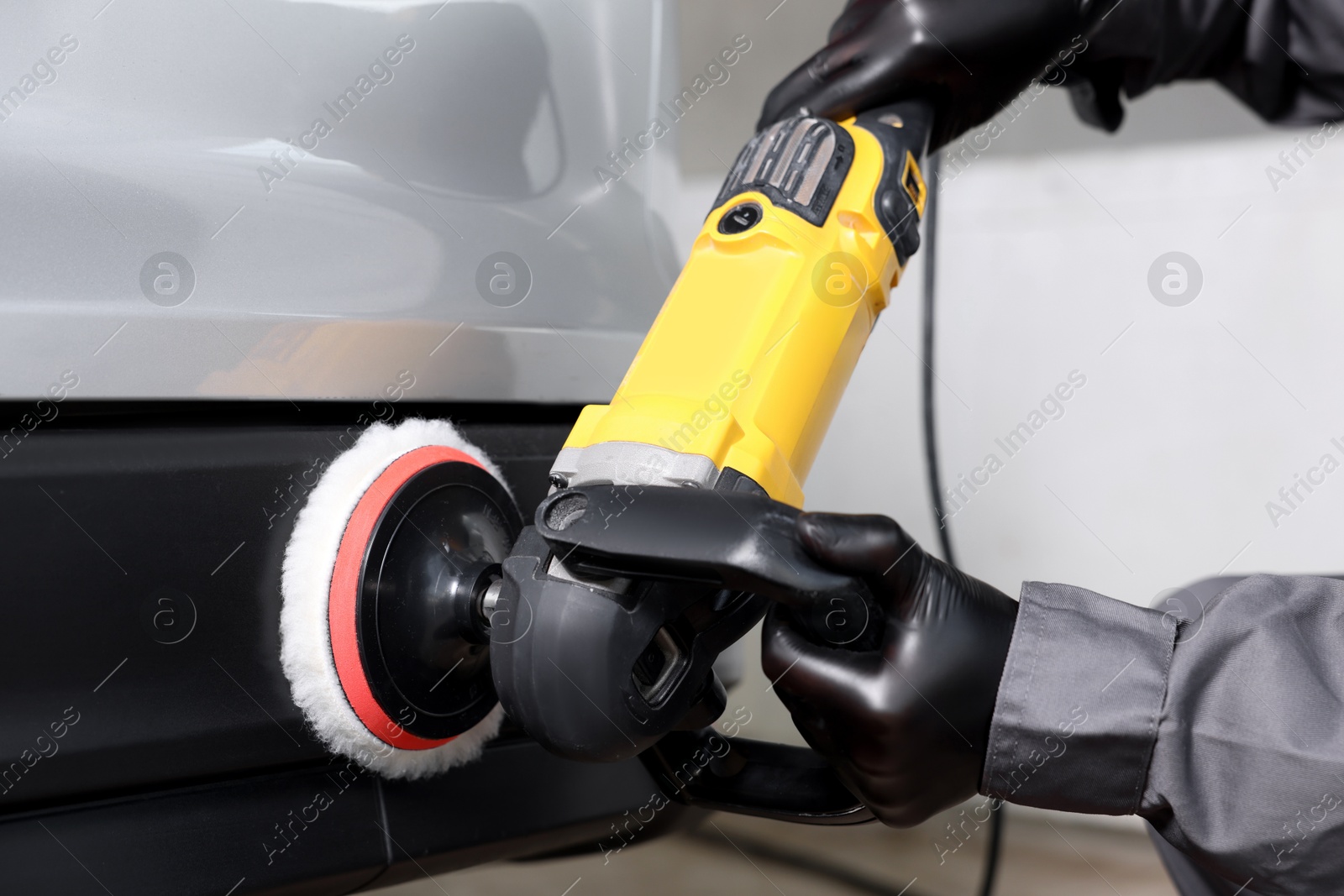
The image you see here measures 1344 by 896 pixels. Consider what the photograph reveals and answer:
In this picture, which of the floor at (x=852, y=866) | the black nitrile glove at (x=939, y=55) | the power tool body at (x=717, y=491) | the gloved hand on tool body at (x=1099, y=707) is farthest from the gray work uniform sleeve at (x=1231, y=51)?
the floor at (x=852, y=866)

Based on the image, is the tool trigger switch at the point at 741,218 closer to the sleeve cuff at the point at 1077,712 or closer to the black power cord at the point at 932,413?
the sleeve cuff at the point at 1077,712

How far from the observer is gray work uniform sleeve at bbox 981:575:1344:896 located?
1.56 feet

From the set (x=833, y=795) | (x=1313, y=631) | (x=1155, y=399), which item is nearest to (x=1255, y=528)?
(x=1155, y=399)

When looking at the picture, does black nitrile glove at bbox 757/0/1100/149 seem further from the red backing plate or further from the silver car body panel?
the red backing plate

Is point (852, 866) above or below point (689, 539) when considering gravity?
below

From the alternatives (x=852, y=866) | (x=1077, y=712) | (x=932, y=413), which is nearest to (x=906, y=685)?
(x=1077, y=712)

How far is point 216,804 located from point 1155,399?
1.45 m

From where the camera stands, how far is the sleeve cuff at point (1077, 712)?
1.61 feet

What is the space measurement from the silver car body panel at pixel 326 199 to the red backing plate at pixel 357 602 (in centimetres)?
6

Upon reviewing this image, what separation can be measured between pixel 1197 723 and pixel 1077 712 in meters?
0.06

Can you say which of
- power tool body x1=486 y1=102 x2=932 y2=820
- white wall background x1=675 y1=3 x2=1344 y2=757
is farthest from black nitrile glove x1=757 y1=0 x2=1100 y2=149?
white wall background x1=675 y1=3 x2=1344 y2=757

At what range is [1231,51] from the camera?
965 mm

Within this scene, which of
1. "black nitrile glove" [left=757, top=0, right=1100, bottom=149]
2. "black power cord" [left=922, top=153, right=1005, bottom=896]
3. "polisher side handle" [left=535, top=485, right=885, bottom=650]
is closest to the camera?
"polisher side handle" [left=535, top=485, right=885, bottom=650]

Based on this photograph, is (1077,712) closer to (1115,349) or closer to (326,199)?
(326,199)
